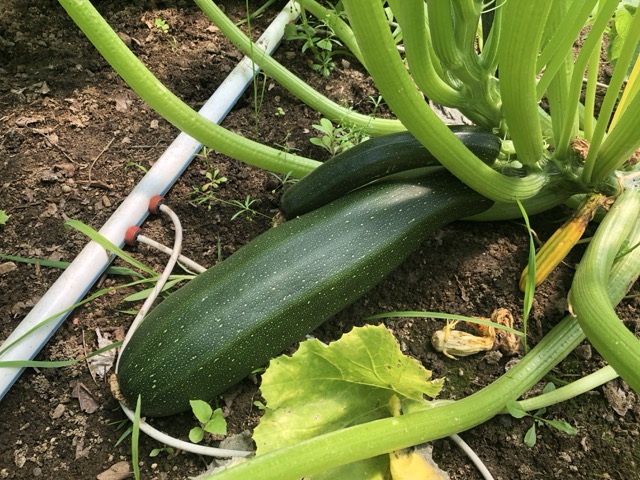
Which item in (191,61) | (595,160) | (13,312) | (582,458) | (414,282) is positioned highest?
(595,160)

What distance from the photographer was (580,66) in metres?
1.59

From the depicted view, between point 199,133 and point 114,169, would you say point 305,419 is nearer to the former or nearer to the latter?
point 199,133

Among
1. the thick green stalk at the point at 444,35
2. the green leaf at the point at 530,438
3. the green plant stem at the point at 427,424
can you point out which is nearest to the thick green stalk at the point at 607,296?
the green plant stem at the point at 427,424

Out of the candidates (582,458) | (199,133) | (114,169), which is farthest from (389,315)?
(114,169)

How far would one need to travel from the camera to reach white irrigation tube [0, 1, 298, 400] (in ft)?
5.54

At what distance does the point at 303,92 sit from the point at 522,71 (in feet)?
3.17

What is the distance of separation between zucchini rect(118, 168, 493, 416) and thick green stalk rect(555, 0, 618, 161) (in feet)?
1.03

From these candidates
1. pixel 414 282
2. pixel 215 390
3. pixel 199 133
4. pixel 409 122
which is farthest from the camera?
pixel 414 282

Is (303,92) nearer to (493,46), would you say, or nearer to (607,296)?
(493,46)

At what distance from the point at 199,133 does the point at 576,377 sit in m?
1.38

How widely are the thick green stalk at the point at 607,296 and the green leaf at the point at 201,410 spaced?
1023mm

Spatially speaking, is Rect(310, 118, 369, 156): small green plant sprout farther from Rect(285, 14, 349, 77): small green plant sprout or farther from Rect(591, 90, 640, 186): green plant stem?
Rect(591, 90, 640, 186): green plant stem

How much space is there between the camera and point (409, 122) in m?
1.47

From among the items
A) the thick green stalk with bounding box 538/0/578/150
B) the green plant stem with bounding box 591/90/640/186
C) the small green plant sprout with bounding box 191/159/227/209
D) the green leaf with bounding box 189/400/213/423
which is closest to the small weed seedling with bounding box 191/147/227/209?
the small green plant sprout with bounding box 191/159/227/209
